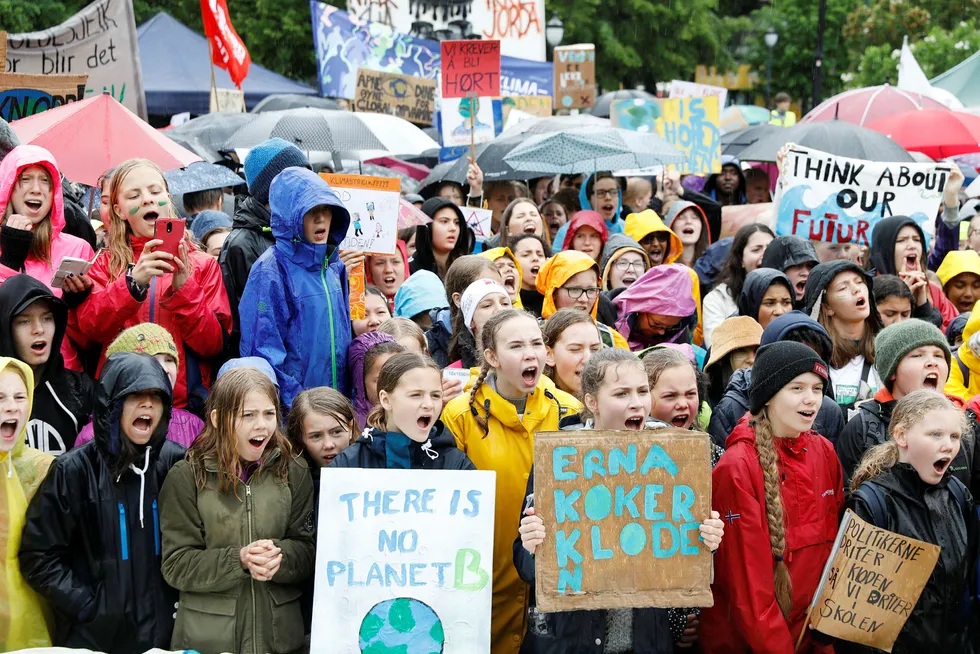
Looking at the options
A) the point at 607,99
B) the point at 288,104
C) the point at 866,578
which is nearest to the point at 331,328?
the point at 866,578

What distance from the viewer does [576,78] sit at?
1667cm

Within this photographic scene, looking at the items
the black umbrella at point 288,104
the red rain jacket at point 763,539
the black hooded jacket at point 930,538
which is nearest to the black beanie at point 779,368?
the red rain jacket at point 763,539

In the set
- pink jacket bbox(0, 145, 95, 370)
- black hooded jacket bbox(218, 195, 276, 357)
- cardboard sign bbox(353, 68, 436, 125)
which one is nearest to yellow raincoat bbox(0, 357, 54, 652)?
pink jacket bbox(0, 145, 95, 370)

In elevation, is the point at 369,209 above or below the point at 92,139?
below

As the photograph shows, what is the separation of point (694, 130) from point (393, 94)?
422cm

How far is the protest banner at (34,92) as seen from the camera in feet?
27.1

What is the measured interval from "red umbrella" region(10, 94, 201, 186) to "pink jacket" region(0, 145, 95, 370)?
2.32 meters

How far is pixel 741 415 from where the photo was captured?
5258 mm

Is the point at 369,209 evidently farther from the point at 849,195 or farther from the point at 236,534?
the point at 849,195

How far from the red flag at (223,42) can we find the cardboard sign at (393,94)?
1448mm

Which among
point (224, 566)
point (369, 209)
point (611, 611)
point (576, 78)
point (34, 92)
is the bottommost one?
point (611, 611)

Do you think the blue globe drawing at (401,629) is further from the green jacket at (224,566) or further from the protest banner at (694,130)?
the protest banner at (694,130)

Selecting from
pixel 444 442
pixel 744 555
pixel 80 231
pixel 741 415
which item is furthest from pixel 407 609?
pixel 80 231

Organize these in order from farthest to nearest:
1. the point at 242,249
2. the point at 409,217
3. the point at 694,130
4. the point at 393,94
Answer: the point at 393,94 → the point at 694,130 → the point at 409,217 → the point at 242,249
